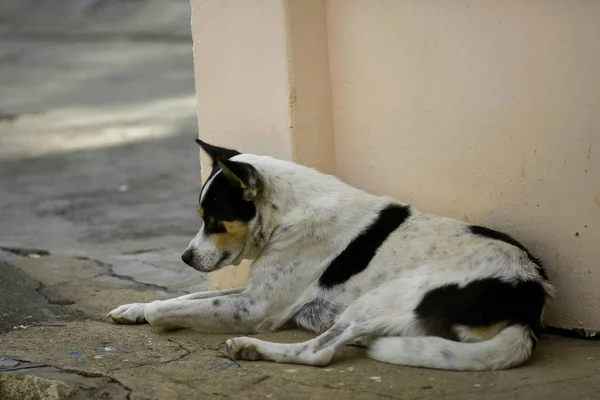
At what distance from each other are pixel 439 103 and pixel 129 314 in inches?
63.6

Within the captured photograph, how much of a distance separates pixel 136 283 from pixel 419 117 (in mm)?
2004

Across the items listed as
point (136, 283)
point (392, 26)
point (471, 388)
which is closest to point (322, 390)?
point (471, 388)

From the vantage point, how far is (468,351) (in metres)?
3.84

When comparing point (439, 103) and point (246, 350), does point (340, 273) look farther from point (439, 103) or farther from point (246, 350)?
point (439, 103)

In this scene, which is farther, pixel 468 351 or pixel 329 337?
pixel 329 337

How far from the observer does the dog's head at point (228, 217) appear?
4.46 m

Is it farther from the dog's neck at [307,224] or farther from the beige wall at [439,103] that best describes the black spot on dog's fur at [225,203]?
the beige wall at [439,103]

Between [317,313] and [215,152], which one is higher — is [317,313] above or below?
below

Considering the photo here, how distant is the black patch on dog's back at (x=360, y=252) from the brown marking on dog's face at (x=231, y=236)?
0.37 metres

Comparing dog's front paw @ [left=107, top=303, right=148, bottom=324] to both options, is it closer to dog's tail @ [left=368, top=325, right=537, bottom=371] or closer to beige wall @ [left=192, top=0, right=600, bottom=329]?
beige wall @ [left=192, top=0, right=600, bottom=329]

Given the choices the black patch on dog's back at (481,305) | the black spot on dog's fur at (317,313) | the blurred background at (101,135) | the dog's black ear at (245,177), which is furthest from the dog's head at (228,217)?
the blurred background at (101,135)

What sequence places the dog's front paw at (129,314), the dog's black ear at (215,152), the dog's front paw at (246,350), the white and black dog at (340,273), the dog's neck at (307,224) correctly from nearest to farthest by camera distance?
the white and black dog at (340,273)
the dog's front paw at (246,350)
the dog's neck at (307,224)
the dog's black ear at (215,152)
the dog's front paw at (129,314)

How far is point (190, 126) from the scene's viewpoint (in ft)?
35.3

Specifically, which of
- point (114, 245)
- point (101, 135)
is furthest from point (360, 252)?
point (101, 135)
